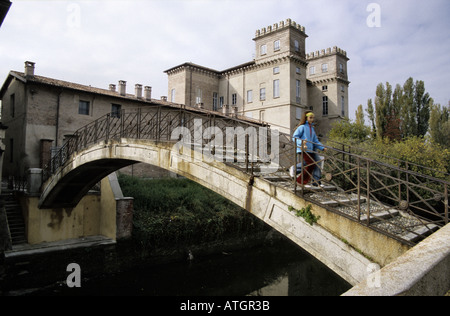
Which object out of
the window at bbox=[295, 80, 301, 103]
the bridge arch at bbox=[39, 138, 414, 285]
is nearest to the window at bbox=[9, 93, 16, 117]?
the bridge arch at bbox=[39, 138, 414, 285]

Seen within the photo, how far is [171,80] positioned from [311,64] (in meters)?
18.7

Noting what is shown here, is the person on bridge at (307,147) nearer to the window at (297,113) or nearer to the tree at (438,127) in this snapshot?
the tree at (438,127)

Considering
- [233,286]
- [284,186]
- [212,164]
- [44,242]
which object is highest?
[212,164]

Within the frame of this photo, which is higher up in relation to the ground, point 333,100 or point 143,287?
point 333,100

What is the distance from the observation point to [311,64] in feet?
131

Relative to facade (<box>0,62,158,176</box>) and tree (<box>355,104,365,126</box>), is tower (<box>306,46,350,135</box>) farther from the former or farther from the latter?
facade (<box>0,62,158,176</box>)

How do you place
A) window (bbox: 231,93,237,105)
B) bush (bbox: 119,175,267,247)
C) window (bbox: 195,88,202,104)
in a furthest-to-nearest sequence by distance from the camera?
1. window (bbox: 231,93,237,105)
2. window (bbox: 195,88,202,104)
3. bush (bbox: 119,175,267,247)

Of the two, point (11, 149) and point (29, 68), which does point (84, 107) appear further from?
point (11, 149)

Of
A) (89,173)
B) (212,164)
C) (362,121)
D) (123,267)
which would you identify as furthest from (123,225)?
(362,121)

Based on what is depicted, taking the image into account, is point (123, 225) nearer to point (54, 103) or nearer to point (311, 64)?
point (54, 103)

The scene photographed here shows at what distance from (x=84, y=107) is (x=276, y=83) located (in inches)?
752

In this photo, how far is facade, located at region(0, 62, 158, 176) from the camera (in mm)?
17359

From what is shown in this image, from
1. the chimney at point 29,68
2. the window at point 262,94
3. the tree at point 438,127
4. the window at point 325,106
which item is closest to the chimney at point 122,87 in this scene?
the chimney at point 29,68

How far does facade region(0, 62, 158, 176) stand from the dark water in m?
8.96
